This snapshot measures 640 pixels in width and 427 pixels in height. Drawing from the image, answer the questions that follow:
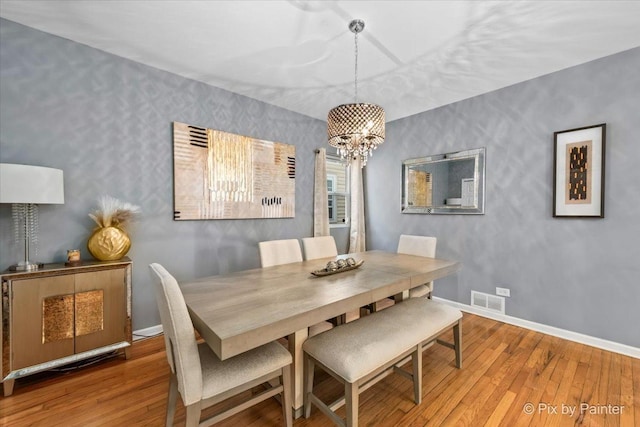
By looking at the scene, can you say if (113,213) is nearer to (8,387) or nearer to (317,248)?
(8,387)

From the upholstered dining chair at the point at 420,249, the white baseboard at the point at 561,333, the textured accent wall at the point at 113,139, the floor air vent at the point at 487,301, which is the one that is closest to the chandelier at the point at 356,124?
the upholstered dining chair at the point at 420,249

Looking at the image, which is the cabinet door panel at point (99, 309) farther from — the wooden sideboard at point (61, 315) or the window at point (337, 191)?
the window at point (337, 191)

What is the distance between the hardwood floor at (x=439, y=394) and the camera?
1596mm

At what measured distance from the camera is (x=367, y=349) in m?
1.47

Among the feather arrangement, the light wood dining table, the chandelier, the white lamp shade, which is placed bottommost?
the light wood dining table

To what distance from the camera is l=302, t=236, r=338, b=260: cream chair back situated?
2.71m

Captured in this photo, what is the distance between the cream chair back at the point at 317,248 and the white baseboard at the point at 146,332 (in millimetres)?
1664

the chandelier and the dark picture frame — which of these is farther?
the dark picture frame

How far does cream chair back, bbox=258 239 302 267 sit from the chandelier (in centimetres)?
107

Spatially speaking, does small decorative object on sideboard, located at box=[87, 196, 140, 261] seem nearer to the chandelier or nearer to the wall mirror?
the chandelier

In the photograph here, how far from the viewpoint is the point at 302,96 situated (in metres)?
3.23

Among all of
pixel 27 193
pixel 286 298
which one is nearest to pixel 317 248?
pixel 286 298

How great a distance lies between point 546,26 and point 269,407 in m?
3.35

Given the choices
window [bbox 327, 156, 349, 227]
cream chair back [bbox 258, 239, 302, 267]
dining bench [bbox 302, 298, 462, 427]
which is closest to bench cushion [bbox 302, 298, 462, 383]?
dining bench [bbox 302, 298, 462, 427]
